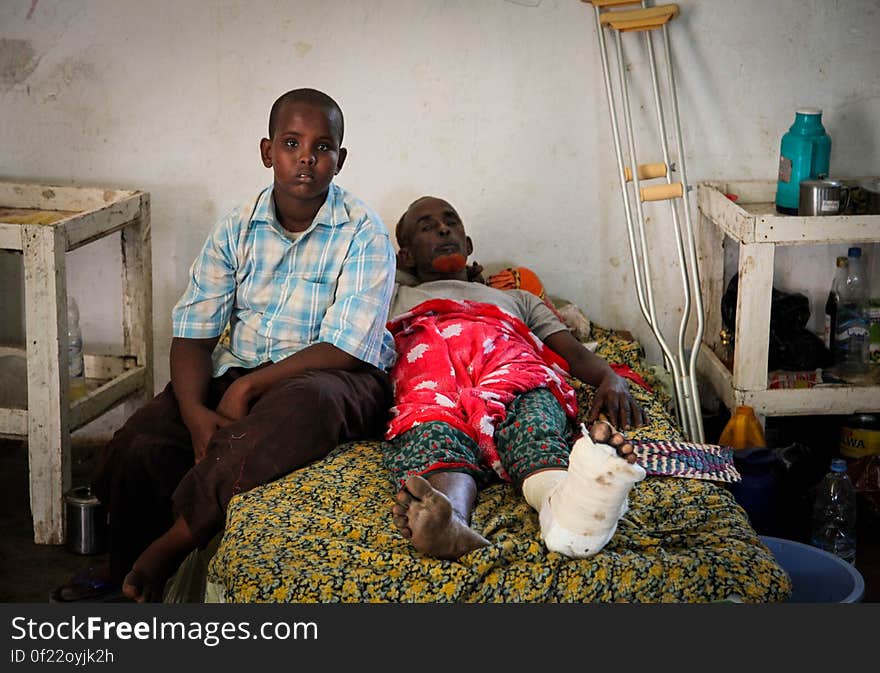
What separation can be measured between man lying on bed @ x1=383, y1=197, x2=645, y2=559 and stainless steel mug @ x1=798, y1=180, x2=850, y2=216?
75 centimetres

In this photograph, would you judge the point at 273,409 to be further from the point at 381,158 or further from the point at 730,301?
the point at 730,301

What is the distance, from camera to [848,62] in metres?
3.48

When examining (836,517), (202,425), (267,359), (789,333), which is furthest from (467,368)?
(789,333)

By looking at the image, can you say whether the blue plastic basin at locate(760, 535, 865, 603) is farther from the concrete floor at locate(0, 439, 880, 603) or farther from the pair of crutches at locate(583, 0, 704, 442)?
the pair of crutches at locate(583, 0, 704, 442)

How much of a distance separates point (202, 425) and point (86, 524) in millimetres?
598

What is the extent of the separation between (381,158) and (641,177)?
0.83 m

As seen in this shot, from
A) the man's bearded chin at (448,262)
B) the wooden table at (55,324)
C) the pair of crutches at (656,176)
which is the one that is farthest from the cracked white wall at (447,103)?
the man's bearded chin at (448,262)

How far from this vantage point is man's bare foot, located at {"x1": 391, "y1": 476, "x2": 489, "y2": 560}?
6.72 feet

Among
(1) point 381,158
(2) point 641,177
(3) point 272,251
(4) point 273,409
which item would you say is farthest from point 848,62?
(4) point 273,409

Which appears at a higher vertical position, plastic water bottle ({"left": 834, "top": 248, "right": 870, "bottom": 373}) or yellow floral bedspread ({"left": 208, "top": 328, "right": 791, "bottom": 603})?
plastic water bottle ({"left": 834, "top": 248, "right": 870, "bottom": 373})

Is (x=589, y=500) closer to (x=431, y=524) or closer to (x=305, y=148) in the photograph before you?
(x=431, y=524)

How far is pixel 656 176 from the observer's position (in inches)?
131

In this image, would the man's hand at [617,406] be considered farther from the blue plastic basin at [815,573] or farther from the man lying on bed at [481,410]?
the blue plastic basin at [815,573]

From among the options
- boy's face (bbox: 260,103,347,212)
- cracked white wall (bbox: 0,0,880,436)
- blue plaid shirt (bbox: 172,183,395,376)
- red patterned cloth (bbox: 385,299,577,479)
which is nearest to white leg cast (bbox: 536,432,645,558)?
red patterned cloth (bbox: 385,299,577,479)
